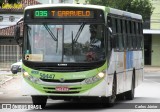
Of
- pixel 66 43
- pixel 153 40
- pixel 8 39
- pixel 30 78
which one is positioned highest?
pixel 66 43

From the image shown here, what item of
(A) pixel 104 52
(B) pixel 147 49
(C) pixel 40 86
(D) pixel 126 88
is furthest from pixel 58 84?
(B) pixel 147 49

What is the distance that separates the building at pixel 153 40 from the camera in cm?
6538

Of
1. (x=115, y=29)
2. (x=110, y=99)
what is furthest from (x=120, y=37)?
(x=110, y=99)

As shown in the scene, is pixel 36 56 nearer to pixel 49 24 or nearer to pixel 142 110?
pixel 49 24

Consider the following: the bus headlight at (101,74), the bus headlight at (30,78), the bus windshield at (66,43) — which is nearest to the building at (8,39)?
the bus windshield at (66,43)

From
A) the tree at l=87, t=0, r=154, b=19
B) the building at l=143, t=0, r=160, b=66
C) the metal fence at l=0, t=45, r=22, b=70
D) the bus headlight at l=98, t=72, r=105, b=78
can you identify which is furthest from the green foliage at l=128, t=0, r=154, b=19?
the bus headlight at l=98, t=72, r=105, b=78

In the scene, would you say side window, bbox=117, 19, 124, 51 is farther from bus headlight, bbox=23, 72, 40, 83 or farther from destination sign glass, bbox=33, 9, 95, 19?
bus headlight, bbox=23, 72, 40, 83

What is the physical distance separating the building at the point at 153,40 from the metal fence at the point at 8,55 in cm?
1493

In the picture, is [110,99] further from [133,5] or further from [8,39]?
[8,39]

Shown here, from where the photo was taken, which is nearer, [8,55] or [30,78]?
[30,78]

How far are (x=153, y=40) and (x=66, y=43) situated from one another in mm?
49675

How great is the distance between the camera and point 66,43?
17.6 metres

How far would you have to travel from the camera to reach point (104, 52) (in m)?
17.8

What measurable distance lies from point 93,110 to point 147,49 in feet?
162
